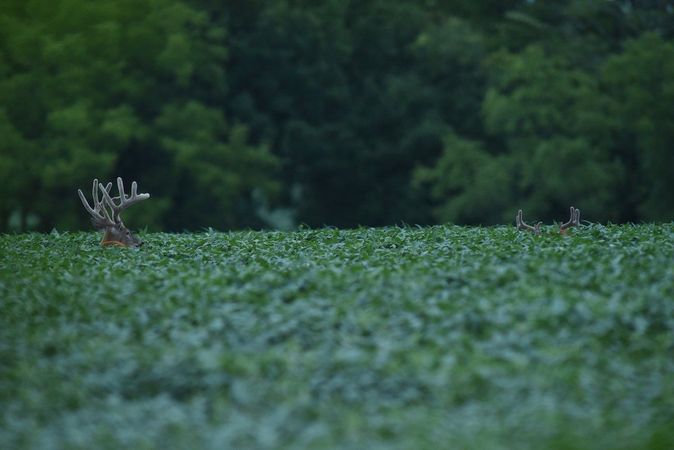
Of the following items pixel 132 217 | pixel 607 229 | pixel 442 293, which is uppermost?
pixel 442 293

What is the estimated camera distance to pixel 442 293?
7.61 meters

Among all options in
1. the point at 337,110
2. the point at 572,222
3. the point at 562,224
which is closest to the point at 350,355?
the point at 562,224

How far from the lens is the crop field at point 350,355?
5285mm

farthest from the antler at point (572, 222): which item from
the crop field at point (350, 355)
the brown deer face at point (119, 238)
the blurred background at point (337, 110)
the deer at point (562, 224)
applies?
the blurred background at point (337, 110)

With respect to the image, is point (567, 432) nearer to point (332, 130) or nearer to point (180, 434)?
point (180, 434)

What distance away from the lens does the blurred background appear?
2825 centimetres

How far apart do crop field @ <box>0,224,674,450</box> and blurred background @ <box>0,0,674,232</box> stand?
19322 millimetres

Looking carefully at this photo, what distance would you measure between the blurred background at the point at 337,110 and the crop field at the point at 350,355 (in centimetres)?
1932

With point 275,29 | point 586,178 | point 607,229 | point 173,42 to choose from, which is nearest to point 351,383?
point 607,229

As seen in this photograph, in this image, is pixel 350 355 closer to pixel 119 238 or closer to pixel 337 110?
pixel 119 238

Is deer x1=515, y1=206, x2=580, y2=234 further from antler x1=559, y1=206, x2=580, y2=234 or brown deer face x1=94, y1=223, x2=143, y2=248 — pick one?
brown deer face x1=94, y1=223, x2=143, y2=248

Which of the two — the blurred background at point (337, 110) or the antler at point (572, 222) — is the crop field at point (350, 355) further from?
the blurred background at point (337, 110)

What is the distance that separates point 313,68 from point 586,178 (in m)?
8.37

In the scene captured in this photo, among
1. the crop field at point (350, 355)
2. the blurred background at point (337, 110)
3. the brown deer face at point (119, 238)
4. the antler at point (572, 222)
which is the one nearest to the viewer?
the crop field at point (350, 355)
